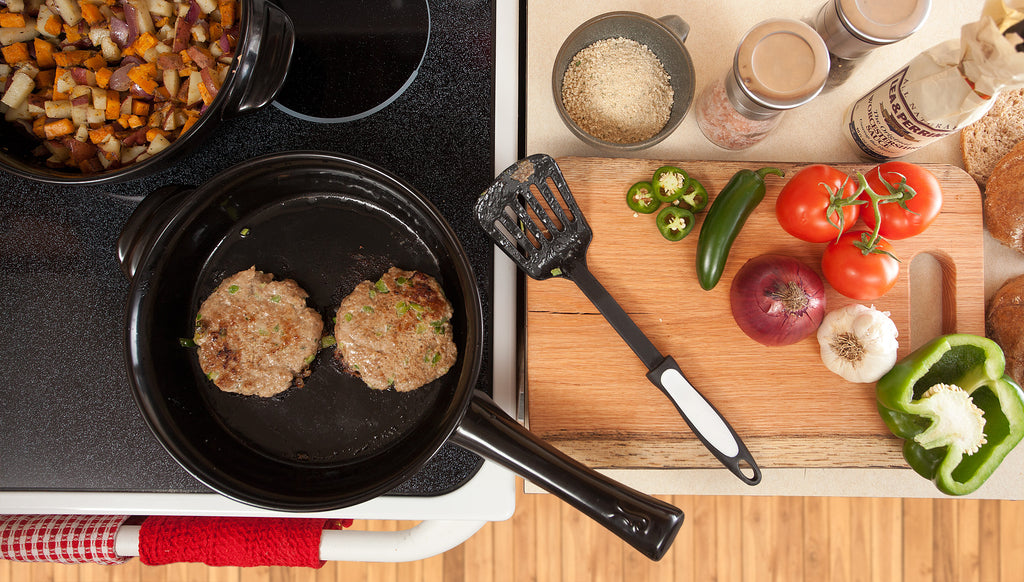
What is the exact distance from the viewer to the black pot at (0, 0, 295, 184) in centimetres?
74

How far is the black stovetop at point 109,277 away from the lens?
981 mm

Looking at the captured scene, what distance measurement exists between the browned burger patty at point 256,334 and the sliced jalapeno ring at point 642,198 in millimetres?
592

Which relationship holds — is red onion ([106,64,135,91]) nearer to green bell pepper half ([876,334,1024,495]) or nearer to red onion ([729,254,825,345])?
red onion ([729,254,825,345])

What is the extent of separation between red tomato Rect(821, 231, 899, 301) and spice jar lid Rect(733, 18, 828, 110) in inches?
10.9

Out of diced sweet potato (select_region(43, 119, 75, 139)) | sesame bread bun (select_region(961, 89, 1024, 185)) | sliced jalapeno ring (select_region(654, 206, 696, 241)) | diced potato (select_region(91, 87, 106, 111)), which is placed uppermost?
diced potato (select_region(91, 87, 106, 111))

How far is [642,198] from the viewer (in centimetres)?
99

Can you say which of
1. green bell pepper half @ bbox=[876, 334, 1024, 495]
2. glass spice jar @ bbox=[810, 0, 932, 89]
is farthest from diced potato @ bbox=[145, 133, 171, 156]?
green bell pepper half @ bbox=[876, 334, 1024, 495]

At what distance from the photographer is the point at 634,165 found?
1014 mm

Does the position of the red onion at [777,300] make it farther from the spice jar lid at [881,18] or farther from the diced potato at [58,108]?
the diced potato at [58,108]

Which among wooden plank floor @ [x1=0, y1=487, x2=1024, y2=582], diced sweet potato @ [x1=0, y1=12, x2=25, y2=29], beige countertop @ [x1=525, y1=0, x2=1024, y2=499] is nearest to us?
diced sweet potato @ [x1=0, y1=12, x2=25, y2=29]

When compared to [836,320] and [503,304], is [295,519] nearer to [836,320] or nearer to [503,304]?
[503,304]

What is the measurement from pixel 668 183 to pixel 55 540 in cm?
132

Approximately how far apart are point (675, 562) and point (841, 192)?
55.3 inches

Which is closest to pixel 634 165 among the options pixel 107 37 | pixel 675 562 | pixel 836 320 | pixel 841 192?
pixel 841 192
